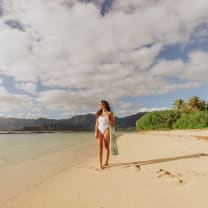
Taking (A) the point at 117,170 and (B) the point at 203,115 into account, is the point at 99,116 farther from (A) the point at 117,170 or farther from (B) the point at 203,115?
(B) the point at 203,115

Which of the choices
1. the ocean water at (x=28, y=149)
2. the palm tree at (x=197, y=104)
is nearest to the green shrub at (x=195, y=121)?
the palm tree at (x=197, y=104)

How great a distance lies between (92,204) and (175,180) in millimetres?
1787

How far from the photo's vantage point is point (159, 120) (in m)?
96.1

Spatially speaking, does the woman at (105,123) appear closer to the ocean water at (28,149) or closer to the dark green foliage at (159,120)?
the ocean water at (28,149)

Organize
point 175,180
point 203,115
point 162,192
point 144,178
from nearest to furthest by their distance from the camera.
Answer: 1. point 162,192
2. point 175,180
3. point 144,178
4. point 203,115

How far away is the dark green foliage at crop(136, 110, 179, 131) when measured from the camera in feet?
299

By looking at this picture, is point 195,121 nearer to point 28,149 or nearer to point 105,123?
point 28,149

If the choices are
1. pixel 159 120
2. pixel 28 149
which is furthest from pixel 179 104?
pixel 28 149

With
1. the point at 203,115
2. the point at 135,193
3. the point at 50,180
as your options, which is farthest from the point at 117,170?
the point at 203,115

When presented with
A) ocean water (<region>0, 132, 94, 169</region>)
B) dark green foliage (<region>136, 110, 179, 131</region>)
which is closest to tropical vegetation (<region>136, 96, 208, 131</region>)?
dark green foliage (<region>136, 110, 179, 131</region>)

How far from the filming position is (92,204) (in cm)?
351

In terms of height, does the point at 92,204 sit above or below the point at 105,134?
below

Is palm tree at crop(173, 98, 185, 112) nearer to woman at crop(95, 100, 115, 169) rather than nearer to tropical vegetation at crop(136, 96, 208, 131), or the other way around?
tropical vegetation at crop(136, 96, 208, 131)

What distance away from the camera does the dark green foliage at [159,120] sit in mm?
91000
